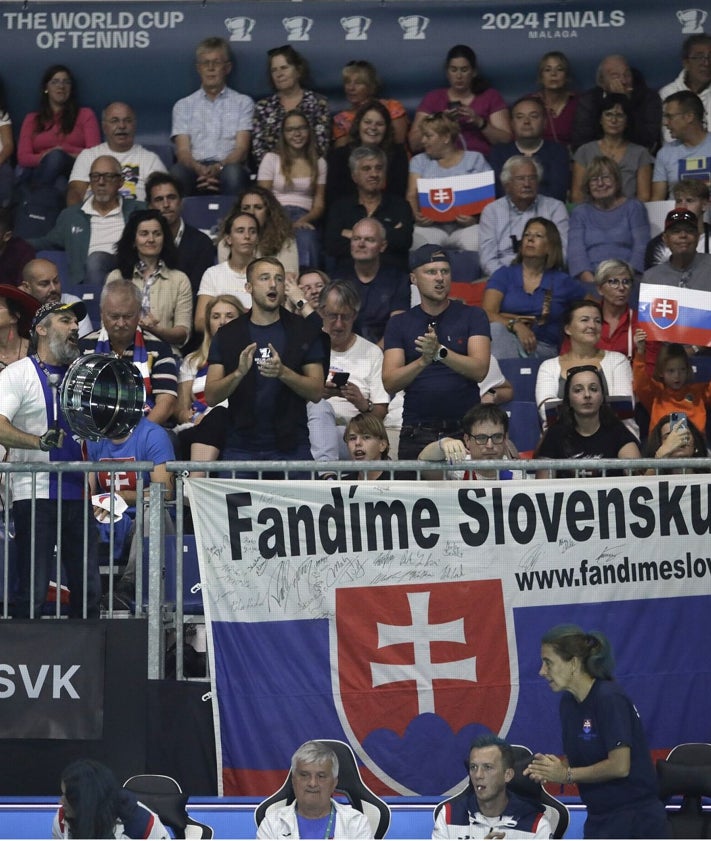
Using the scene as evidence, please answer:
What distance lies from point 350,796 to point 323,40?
8.31m

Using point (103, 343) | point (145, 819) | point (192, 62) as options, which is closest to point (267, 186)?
point (192, 62)

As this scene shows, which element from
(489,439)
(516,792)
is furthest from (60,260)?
(516,792)

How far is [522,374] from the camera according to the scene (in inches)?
448

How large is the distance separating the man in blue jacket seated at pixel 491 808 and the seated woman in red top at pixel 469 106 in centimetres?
712

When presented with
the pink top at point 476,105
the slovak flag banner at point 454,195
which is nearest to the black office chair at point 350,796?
the slovak flag banner at point 454,195

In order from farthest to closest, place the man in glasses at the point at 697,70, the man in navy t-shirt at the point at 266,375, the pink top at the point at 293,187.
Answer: the man in glasses at the point at 697,70
the pink top at the point at 293,187
the man in navy t-shirt at the point at 266,375

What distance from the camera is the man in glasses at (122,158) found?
13.5 meters

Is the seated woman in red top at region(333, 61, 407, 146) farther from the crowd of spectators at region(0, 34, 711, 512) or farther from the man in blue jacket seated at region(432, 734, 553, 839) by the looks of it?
the man in blue jacket seated at region(432, 734, 553, 839)

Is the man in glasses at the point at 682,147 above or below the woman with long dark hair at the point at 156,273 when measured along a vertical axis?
above

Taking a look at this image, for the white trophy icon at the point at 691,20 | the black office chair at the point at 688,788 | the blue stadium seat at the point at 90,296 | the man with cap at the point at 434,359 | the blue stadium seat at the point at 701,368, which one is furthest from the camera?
the white trophy icon at the point at 691,20

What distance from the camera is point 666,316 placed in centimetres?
1046

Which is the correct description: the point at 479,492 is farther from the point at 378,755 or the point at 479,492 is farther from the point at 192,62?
the point at 192,62

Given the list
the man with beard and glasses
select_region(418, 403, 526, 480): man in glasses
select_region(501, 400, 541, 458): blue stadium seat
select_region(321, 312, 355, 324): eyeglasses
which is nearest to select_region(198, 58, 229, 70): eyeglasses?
select_region(321, 312, 355, 324): eyeglasses

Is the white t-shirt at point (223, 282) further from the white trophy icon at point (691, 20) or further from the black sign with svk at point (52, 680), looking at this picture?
the white trophy icon at point (691, 20)
